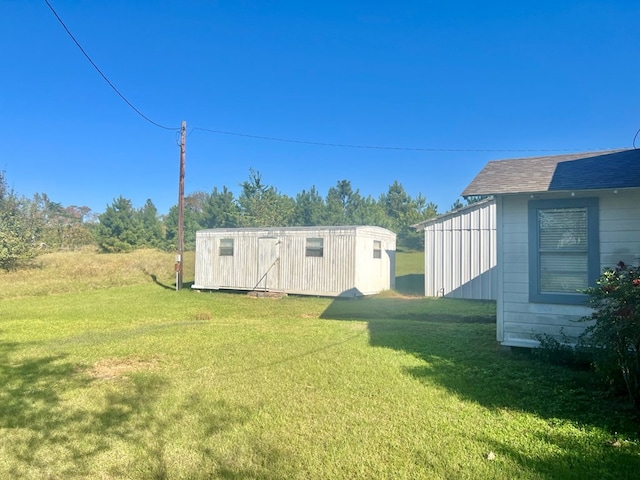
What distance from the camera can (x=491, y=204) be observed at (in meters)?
12.2

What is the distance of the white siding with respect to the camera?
4.58 meters

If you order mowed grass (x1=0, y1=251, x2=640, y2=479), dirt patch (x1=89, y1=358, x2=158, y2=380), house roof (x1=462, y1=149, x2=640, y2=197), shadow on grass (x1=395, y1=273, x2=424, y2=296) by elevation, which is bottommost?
dirt patch (x1=89, y1=358, x2=158, y2=380)

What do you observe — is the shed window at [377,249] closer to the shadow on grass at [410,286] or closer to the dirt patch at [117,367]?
the shadow on grass at [410,286]

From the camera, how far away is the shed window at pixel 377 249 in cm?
1373

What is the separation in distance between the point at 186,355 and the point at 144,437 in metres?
2.53

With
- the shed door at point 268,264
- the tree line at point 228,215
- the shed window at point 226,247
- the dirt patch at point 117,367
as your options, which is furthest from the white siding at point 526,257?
the tree line at point 228,215

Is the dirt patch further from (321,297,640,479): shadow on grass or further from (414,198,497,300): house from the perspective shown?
(414,198,497,300): house

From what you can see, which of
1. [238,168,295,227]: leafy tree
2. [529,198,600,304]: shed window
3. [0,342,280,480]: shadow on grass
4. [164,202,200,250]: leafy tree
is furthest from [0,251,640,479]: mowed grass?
[164,202,200,250]: leafy tree

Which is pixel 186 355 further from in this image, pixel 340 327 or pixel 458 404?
pixel 458 404

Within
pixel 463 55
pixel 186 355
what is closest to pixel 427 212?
pixel 463 55

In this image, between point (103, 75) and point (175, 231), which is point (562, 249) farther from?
point (175, 231)

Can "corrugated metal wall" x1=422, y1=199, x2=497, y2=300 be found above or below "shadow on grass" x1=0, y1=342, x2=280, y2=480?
above

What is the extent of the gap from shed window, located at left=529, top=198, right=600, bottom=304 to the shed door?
966 centimetres

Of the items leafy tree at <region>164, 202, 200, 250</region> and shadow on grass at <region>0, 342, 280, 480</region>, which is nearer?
shadow on grass at <region>0, 342, 280, 480</region>
